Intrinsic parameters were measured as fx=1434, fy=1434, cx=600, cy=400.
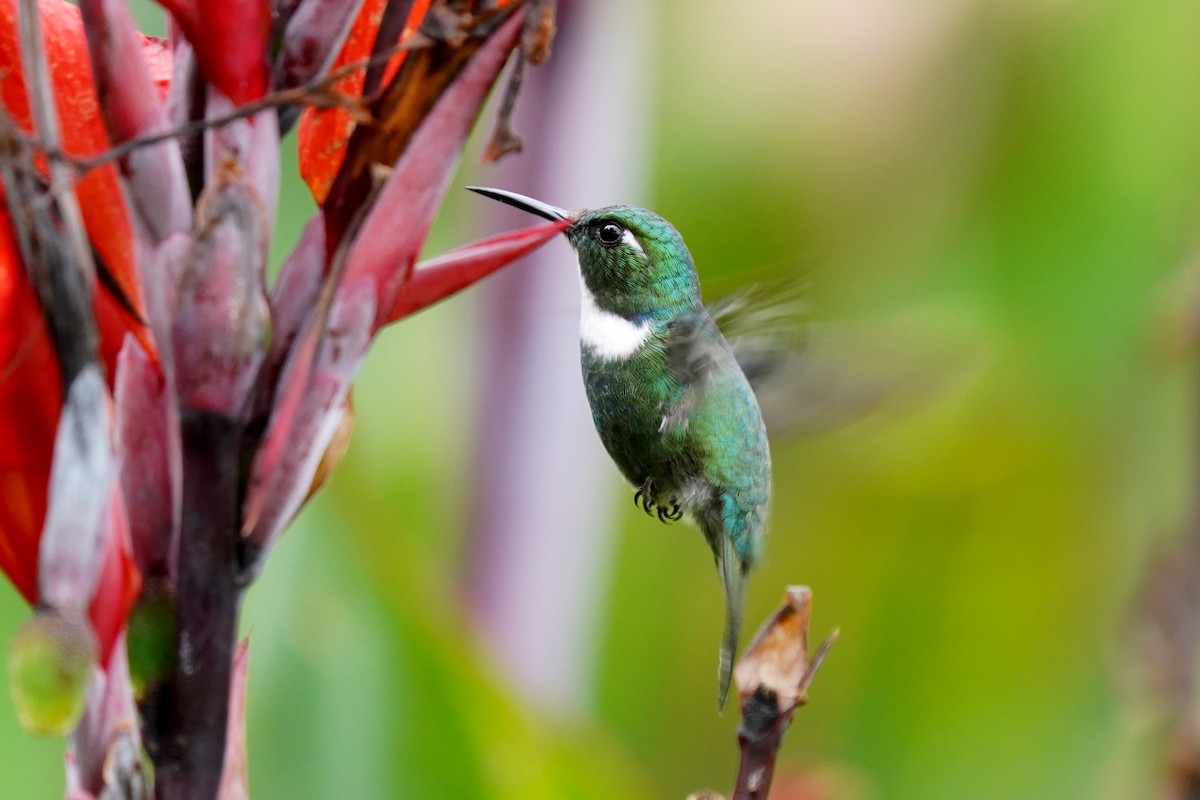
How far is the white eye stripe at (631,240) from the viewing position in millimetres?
706

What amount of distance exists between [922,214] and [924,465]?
1.73 ft

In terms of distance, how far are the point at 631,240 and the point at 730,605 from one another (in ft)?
0.65

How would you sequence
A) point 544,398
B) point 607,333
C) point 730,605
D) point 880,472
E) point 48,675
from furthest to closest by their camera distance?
point 880,472
point 544,398
point 607,333
point 730,605
point 48,675

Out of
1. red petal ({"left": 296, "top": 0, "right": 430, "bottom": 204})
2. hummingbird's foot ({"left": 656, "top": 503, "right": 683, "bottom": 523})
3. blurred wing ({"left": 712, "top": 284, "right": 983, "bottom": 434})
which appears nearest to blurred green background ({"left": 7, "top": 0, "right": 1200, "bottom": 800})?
blurred wing ({"left": 712, "top": 284, "right": 983, "bottom": 434})

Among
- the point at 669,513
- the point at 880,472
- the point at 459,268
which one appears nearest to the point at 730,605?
the point at 669,513

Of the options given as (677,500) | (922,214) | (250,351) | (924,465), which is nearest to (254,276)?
(250,351)

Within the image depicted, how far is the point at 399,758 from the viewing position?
795 mm

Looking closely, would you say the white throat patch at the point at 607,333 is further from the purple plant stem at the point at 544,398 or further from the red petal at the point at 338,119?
the red petal at the point at 338,119

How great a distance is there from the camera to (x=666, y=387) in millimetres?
735

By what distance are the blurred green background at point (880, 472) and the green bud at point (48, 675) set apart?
0.45 m

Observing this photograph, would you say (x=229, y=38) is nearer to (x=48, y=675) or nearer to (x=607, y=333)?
(x=48, y=675)

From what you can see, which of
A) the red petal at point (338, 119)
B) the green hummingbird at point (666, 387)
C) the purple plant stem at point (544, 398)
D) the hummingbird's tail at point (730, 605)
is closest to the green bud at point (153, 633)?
the red petal at point (338, 119)

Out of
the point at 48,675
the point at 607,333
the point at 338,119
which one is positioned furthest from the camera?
the point at 607,333

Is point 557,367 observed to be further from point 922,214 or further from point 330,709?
point 922,214
